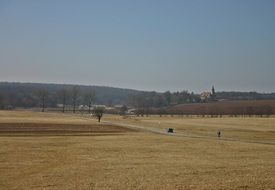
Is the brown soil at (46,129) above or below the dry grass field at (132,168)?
above

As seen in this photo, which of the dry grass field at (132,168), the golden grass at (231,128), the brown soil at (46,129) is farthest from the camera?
the golden grass at (231,128)

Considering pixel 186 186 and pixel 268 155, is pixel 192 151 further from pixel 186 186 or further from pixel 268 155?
pixel 186 186

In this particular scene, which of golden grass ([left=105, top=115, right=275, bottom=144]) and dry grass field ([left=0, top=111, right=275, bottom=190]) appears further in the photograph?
golden grass ([left=105, top=115, right=275, bottom=144])

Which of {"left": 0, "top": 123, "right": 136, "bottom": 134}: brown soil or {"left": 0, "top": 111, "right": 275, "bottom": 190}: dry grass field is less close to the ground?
{"left": 0, "top": 123, "right": 136, "bottom": 134}: brown soil

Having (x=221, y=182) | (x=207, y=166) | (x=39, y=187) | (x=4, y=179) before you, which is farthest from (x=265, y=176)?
(x=4, y=179)

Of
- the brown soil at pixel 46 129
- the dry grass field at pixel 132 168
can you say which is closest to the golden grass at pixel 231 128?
the brown soil at pixel 46 129

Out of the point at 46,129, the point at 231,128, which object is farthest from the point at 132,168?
the point at 231,128

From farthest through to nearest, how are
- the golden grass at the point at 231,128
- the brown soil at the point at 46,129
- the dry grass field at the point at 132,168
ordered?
the golden grass at the point at 231,128
the brown soil at the point at 46,129
the dry grass field at the point at 132,168

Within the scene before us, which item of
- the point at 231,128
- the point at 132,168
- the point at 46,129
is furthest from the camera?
the point at 231,128

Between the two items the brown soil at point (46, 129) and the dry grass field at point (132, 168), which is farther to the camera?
the brown soil at point (46, 129)

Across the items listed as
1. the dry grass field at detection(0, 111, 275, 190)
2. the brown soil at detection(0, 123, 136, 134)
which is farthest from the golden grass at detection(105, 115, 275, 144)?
the dry grass field at detection(0, 111, 275, 190)

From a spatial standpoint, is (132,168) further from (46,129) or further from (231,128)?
(231,128)

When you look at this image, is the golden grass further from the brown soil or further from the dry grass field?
the dry grass field

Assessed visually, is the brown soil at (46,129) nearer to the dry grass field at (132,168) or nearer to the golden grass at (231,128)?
the golden grass at (231,128)
